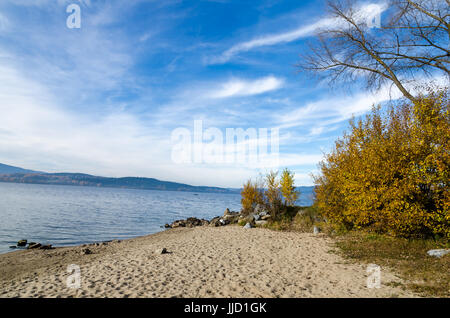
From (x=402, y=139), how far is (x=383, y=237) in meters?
5.23

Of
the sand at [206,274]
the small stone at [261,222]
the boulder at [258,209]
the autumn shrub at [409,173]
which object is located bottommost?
the small stone at [261,222]

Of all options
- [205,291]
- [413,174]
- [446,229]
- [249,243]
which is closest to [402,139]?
[413,174]

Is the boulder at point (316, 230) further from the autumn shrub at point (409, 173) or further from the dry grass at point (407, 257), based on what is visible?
the autumn shrub at point (409, 173)

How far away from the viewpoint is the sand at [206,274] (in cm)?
638

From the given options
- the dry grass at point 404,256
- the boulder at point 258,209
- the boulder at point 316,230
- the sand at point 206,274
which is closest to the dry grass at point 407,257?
the dry grass at point 404,256

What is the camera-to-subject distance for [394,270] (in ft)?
26.2

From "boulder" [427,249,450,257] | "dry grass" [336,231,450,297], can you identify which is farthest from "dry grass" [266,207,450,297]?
"boulder" [427,249,450,257]

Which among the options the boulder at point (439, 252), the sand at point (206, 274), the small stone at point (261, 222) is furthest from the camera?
the small stone at point (261, 222)

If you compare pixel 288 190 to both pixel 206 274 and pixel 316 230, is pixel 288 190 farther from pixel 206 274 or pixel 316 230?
pixel 206 274

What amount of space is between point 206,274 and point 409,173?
9.34 metres

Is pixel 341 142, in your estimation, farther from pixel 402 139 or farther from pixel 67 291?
pixel 67 291

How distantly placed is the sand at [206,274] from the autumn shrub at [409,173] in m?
3.11

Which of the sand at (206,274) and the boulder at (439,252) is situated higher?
the boulder at (439,252)

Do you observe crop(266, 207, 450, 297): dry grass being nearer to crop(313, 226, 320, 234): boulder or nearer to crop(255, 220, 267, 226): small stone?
crop(313, 226, 320, 234): boulder
